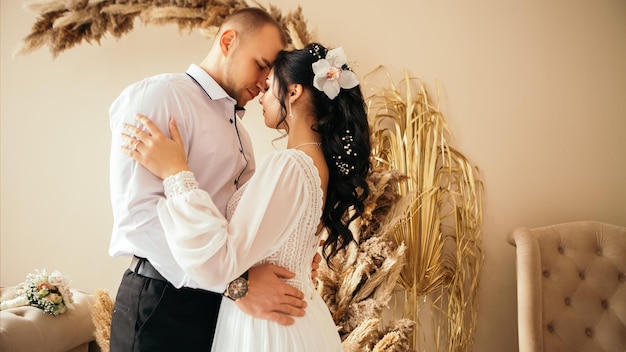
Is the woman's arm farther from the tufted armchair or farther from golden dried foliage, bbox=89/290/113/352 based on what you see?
the tufted armchair

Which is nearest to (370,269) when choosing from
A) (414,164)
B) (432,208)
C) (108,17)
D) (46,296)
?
(432,208)

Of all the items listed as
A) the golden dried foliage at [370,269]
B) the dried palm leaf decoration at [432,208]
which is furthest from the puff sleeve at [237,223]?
the dried palm leaf decoration at [432,208]

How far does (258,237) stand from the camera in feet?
4.13

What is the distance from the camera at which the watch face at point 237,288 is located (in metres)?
1.32

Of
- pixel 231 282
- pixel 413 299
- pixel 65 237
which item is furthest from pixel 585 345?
pixel 65 237

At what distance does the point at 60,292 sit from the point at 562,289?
240 cm

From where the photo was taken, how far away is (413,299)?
2488 millimetres

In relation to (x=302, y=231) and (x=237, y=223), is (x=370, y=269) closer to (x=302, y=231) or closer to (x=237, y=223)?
(x=302, y=231)

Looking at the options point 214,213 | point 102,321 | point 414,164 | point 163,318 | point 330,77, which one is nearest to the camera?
point 214,213

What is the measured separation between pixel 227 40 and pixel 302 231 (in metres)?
0.74

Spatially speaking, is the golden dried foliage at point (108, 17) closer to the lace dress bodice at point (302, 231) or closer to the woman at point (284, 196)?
the woman at point (284, 196)

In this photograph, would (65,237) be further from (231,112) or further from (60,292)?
(231,112)

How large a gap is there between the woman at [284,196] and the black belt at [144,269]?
0.64ft

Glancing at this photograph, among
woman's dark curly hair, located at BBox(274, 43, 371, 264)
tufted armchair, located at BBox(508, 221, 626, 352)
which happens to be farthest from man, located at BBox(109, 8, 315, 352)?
tufted armchair, located at BBox(508, 221, 626, 352)
